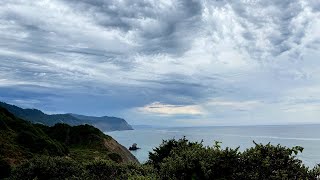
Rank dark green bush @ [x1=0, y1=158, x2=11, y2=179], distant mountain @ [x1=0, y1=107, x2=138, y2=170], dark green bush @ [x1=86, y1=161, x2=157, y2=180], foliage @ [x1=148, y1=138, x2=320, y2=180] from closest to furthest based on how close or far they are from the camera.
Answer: foliage @ [x1=148, y1=138, x2=320, y2=180] → dark green bush @ [x1=86, y1=161, x2=157, y2=180] → dark green bush @ [x1=0, y1=158, x2=11, y2=179] → distant mountain @ [x1=0, y1=107, x2=138, y2=170]

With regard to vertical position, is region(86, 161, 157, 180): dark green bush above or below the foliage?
below

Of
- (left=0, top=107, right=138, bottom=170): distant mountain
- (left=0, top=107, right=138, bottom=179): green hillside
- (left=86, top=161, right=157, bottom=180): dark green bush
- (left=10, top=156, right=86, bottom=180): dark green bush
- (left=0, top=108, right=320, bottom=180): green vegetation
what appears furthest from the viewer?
(left=0, top=107, right=138, bottom=170): distant mountain

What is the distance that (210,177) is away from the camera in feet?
55.5

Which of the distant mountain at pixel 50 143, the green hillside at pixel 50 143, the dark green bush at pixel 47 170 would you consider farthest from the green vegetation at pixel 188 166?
the distant mountain at pixel 50 143

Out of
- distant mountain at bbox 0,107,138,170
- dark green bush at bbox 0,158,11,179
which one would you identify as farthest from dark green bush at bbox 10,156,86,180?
dark green bush at bbox 0,158,11,179

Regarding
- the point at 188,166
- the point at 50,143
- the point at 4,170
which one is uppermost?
the point at 188,166

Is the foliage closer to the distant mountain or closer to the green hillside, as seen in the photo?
the green hillside

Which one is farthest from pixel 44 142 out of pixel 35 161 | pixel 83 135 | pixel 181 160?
pixel 181 160

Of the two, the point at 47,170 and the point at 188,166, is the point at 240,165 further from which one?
the point at 47,170

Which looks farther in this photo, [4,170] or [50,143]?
[50,143]

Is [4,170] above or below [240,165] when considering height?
below

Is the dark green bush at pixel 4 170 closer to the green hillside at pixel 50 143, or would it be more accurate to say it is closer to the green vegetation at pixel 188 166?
the green vegetation at pixel 188 166

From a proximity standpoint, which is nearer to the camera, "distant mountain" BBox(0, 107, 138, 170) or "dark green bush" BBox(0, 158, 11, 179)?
"dark green bush" BBox(0, 158, 11, 179)

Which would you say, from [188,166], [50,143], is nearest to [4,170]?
[50,143]
